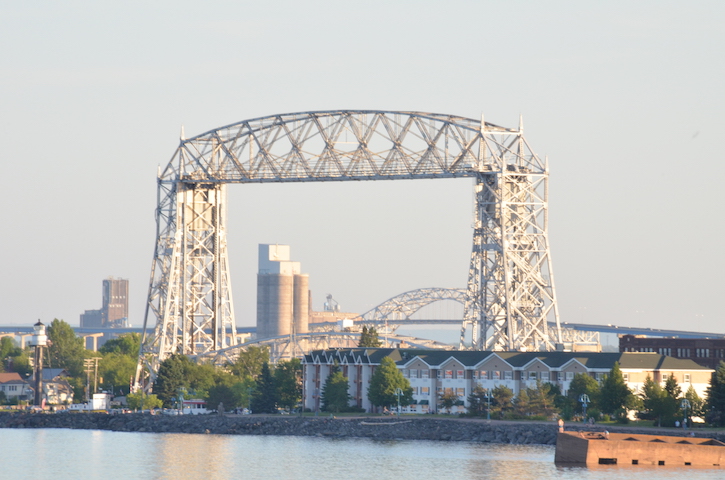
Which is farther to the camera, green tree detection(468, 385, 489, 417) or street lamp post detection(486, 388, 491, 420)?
green tree detection(468, 385, 489, 417)

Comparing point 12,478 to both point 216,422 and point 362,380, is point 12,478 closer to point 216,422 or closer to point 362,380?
point 216,422

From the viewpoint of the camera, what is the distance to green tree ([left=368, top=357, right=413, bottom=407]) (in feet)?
340

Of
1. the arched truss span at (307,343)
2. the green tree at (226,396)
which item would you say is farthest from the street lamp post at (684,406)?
the green tree at (226,396)

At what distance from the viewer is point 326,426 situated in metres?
98.8

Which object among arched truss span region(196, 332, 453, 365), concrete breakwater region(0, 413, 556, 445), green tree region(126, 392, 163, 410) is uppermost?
arched truss span region(196, 332, 453, 365)

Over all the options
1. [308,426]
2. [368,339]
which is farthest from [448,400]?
[368,339]

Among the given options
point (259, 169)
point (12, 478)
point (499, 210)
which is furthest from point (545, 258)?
point (12, 478)

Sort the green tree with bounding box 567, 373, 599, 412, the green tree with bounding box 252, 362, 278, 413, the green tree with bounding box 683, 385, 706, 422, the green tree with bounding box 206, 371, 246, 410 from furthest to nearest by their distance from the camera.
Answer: the green tree with bounding box 206, 371, 246, 410, the green tree with bounding box 252, 362, 278, 413, the green tree with bounding box 567, 373, 599, 412, the green tree with bounding box 683, 385, 706, 422

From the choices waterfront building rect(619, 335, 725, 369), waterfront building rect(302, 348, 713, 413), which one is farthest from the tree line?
waterfront building rect(619, 335, 725, 369)

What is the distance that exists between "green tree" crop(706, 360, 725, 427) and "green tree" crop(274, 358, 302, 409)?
38.0 metres

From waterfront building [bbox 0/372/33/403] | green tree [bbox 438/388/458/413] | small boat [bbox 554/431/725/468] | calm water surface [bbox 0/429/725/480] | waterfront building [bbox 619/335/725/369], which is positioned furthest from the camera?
waterfront building [bbox 0/372/33/403]

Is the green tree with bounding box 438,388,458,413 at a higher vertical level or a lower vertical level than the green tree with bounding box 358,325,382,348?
lower

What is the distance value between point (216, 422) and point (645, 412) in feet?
109

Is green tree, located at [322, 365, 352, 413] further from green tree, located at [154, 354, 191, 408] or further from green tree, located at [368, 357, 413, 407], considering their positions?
green tree, located at [154, 354, 191, 408]
